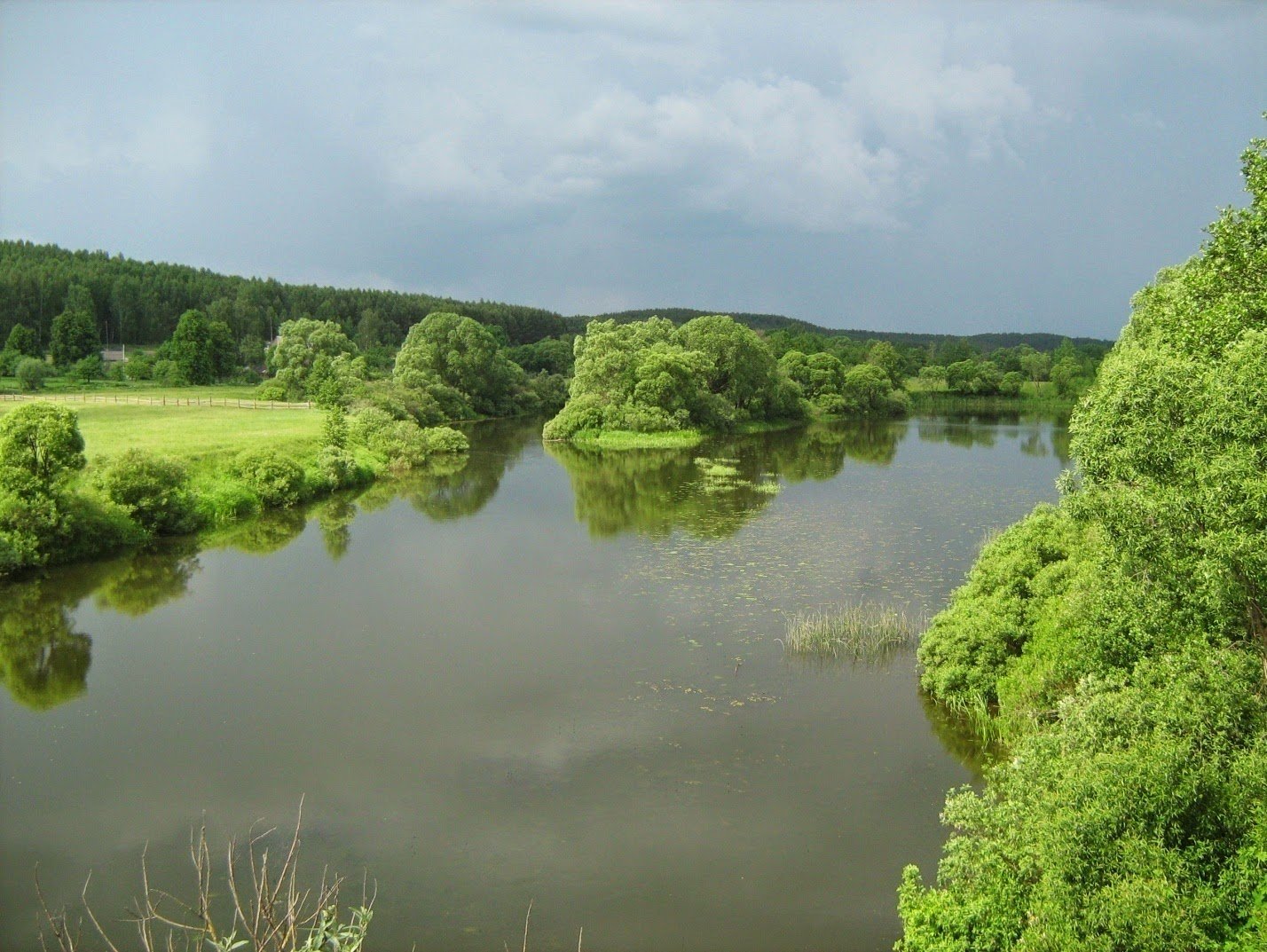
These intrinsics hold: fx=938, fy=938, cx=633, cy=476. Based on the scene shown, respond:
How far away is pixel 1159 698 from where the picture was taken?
10922 millimetres

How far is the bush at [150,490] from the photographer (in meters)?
31.8

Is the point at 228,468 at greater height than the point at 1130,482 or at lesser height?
lesser

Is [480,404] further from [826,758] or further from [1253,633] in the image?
[1253,633]

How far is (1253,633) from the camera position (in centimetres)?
1198

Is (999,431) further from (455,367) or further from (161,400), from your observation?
(161,400)

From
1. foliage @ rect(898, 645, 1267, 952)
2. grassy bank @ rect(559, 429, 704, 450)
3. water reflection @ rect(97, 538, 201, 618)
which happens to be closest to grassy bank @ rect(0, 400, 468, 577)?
water reflection @ rect(97, 538, 201, 618)

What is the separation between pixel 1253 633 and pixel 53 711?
21.1 meters

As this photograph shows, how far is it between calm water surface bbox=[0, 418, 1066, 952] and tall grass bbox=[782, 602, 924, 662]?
0.55 metres

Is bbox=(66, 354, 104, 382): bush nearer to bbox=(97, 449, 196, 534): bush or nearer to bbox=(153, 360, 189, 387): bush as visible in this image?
bbox=(153, 360, 189, 387): bush

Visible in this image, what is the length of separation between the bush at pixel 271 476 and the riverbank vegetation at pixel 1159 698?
105ft

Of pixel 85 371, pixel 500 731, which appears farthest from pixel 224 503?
pixel 85 371

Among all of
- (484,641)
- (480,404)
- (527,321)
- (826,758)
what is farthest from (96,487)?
(527,321)

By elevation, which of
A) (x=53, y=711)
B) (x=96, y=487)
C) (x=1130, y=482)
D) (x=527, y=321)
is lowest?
(x=53, y=711)

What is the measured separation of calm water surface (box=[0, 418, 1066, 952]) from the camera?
515 inches
